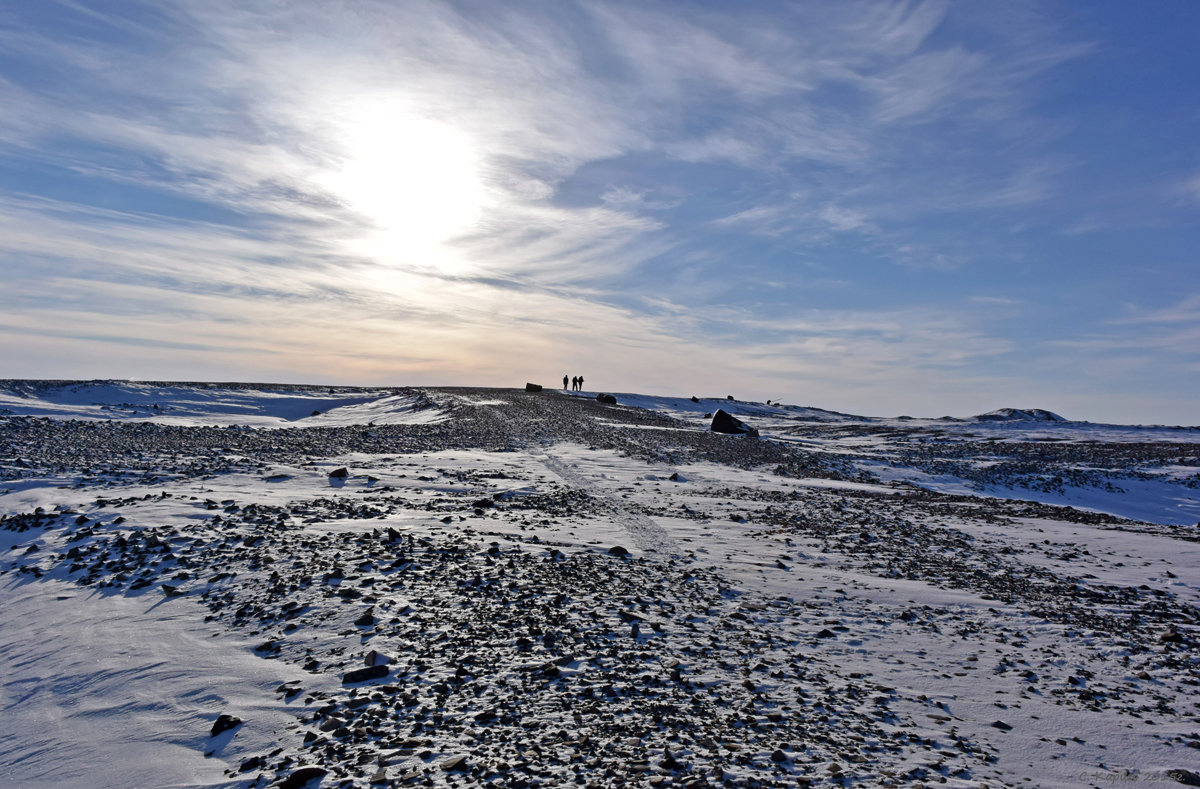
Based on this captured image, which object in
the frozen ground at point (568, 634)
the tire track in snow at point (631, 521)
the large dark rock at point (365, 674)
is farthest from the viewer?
the tire track in snow at point (631, 521)

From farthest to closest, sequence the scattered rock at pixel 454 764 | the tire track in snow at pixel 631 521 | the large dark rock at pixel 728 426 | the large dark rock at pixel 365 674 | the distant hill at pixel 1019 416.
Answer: the distant hill at pixel 1019 416 → the large dark rock at pixel 728 426 → the tire track in snow at pixel 631 521 → the large dark rock at pixel 365 674 → the scattered rock at pixel 454 764

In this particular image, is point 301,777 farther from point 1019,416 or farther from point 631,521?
point 1019,416

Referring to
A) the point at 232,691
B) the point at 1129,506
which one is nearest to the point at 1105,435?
the point at 1129,506

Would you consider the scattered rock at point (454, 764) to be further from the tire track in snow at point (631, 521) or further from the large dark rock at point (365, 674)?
the tire track in snow at point (631, 521)

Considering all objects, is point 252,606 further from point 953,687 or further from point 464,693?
point 953,687

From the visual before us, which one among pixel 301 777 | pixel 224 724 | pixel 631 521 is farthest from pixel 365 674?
pixel 631 521

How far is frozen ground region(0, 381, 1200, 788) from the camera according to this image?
5.34 m

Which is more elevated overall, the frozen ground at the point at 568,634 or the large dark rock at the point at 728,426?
the large dark rock at the point at 728,426

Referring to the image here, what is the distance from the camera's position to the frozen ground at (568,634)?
5336mm

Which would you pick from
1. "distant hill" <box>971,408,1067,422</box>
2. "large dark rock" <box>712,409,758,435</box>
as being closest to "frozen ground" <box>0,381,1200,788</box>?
"large dark rock" <box>712,409,758,435</box>

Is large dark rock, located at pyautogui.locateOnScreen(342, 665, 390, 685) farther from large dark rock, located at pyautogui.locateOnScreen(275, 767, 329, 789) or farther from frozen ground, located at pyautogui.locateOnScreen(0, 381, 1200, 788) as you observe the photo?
large dark rock, located at pyautogui.locateOnScreen(275, 767, 329, 789)

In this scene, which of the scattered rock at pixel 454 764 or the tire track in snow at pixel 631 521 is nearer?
the scattered rock at pixel 454 764

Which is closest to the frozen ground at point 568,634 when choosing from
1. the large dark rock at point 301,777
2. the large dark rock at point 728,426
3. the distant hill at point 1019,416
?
the large dark rock at point 301,777

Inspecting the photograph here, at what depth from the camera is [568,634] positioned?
25.0ft
